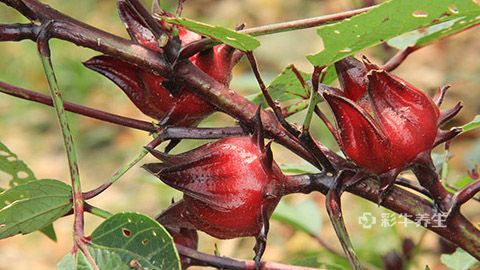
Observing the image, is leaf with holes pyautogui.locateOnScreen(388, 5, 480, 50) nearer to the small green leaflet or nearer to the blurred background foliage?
the small green leaflet

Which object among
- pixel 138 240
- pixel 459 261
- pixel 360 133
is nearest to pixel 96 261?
pixel 138 240

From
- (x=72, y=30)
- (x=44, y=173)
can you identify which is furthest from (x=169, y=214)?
(x=44, y=173)

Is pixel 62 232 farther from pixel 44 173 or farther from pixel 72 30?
pixel 72 30

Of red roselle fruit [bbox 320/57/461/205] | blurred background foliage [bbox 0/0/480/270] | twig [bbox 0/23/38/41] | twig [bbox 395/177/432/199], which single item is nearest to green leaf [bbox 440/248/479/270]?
twig [bbox 395/177/432/199]

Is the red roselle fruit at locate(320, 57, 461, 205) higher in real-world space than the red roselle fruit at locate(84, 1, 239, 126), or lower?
lower

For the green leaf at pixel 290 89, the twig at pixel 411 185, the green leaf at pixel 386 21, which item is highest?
the green leaf at pixel 290 89

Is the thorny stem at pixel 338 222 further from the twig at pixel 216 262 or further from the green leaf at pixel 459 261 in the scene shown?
the green leaf at pixel 459 261

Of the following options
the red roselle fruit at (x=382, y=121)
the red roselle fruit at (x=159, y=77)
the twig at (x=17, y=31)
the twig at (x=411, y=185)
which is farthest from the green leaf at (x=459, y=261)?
the twig at (x=17, y=31)
